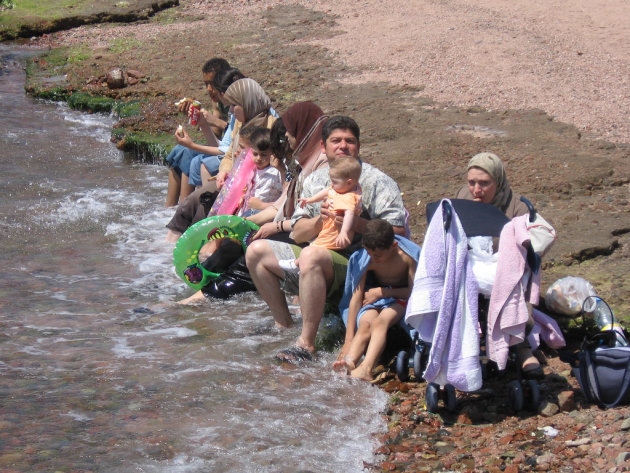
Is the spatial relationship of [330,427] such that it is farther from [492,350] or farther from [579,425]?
[579,425]

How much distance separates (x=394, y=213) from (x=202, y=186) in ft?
9.43

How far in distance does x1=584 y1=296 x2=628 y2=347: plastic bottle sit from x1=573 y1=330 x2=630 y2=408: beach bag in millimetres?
329

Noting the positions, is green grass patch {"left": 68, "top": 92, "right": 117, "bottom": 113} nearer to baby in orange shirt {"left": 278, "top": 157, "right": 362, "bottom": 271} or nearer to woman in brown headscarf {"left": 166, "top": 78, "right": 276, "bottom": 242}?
woman in brown headscarf {"left": 166, "top": 78, "right": 276, "bottom": 242}

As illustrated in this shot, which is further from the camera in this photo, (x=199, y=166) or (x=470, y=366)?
(x=199, y=166)

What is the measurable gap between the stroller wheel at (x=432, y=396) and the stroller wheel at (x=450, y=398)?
0.05 metres

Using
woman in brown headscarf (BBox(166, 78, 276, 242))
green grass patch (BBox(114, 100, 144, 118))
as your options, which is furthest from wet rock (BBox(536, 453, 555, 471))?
green grass patch (BBox(114, 100, 144, 118))

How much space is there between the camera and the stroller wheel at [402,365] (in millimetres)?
4887

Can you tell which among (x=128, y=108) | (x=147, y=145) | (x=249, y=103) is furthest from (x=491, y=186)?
(x=128, y=108)

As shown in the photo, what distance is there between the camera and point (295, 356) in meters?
5.24

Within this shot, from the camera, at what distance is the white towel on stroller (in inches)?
169

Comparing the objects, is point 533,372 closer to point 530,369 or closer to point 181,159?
point 530,369

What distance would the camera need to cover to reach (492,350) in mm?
4406

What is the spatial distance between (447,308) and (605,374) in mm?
836

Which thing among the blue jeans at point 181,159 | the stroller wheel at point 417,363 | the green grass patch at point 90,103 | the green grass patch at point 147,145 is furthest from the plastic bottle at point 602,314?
the green grass patch at point 90,103
